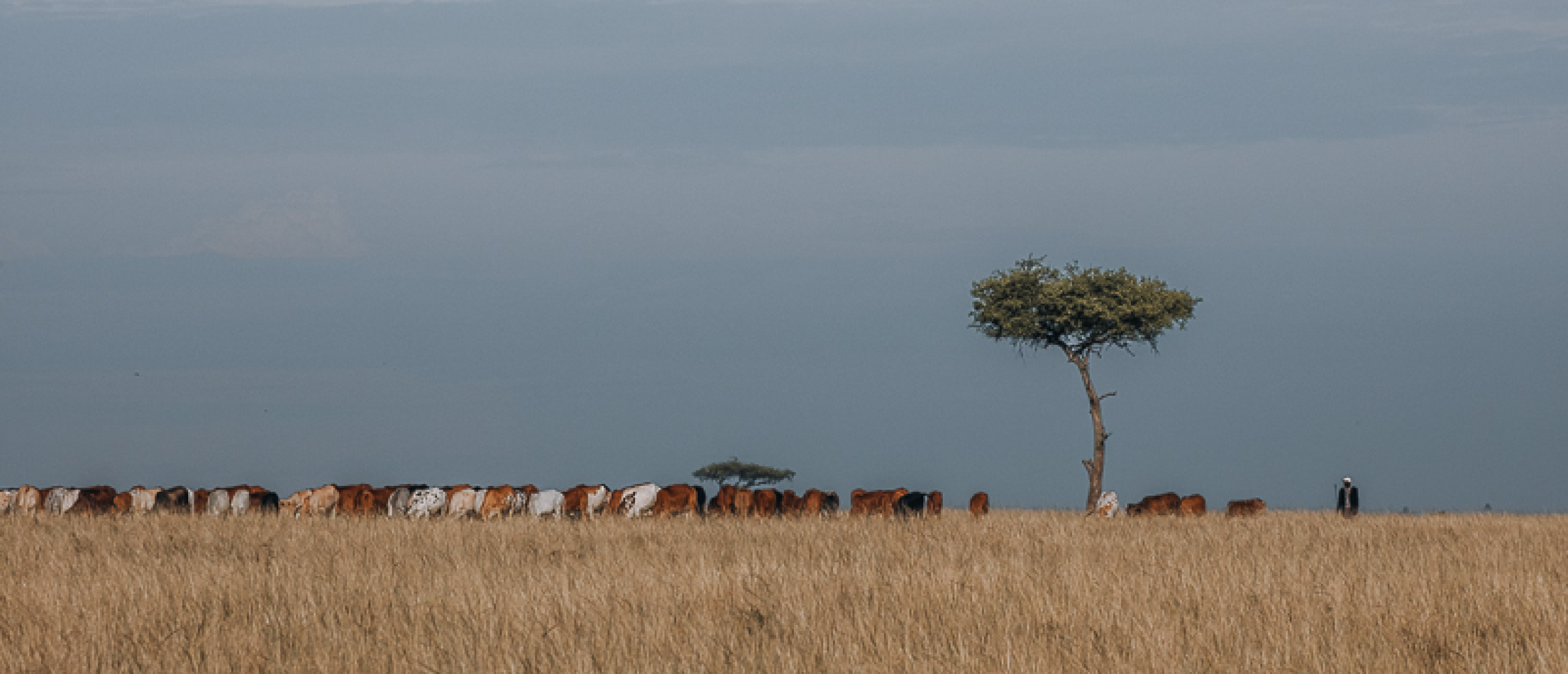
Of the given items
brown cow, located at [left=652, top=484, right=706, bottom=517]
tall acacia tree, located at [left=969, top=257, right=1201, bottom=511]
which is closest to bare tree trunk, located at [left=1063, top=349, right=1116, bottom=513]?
tall acacia tree, located at [left=969, top=257, right=1201, bottom=511]

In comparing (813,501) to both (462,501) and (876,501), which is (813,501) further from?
(462,501)

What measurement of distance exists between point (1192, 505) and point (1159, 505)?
2.97ft

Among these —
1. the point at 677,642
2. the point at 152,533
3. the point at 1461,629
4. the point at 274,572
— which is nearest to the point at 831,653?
the point at 677,642

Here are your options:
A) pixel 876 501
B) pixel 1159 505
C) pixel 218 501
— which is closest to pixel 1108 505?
pixel 1159 505

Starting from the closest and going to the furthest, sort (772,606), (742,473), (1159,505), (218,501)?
(772,606) → (218,501) → (1159,505) → (742,473)

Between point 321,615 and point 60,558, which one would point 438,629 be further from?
point 60,558

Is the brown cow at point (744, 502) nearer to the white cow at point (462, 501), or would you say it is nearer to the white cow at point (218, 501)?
the white cow at point (462, 501)

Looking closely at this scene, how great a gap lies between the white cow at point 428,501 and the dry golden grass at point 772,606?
8.06 meters

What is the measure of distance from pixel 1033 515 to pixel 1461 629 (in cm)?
1624

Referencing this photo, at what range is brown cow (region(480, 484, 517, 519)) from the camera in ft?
77.8

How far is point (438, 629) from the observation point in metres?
8.67

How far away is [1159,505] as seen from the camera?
97.2ft

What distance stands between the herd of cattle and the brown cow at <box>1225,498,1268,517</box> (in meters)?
6.44

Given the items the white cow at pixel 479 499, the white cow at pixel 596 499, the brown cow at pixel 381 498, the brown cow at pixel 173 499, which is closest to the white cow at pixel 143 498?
the brown cow at pixel 173 499
